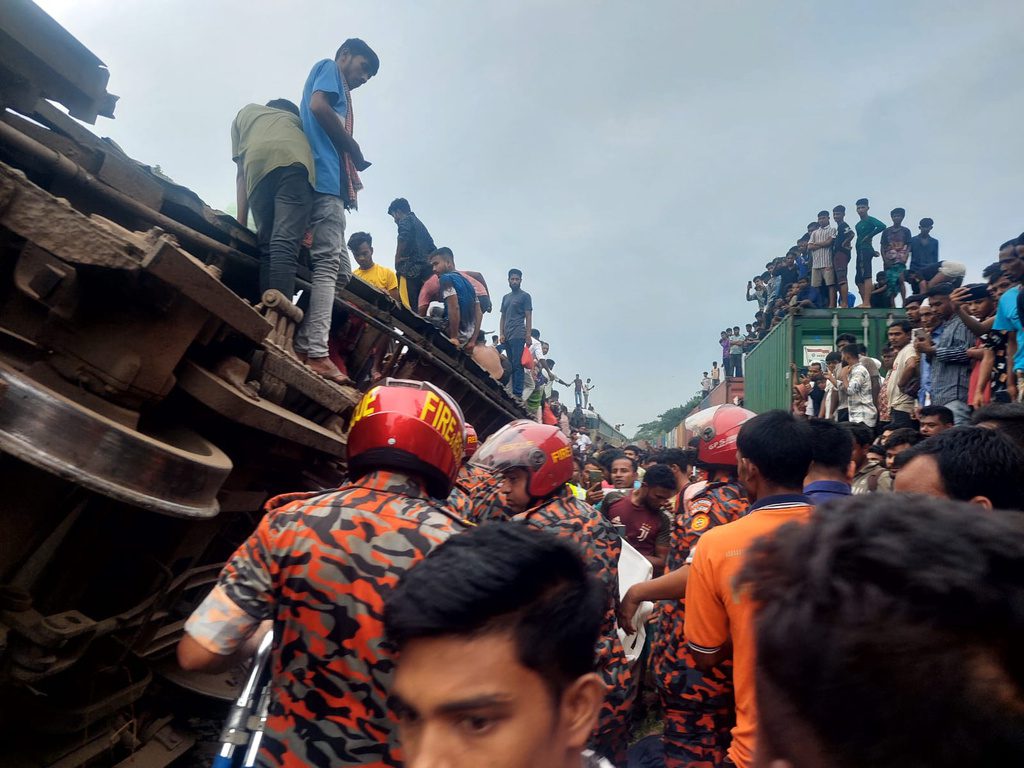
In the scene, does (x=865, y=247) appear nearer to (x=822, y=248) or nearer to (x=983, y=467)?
(x=822, y=248)

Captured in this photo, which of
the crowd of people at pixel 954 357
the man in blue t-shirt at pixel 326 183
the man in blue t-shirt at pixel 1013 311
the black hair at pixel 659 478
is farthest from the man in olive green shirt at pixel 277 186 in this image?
the man in blue t-shirt at pixel 1013 311

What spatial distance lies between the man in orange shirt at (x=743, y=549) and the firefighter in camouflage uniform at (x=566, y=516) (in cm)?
58

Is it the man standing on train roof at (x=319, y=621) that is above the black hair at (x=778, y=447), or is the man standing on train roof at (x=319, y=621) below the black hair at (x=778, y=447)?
below

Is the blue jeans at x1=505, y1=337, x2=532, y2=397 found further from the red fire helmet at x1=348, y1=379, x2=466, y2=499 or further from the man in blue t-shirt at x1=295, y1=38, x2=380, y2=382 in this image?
the red fire helmet at x1=348, y1=379, x2=466, y2=499

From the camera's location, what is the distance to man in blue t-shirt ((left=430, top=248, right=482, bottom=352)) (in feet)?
30.7

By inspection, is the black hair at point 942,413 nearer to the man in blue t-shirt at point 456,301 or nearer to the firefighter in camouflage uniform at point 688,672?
the firefighter in camouflage uniform at point 688,672

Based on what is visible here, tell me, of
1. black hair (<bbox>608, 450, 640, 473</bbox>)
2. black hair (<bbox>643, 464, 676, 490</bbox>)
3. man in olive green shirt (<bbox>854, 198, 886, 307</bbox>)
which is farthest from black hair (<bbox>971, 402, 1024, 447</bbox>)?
man in olive green shirt (<bbox>854, 198, 886, 307</bbox>)

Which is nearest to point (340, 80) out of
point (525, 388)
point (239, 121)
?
point (239, 121)

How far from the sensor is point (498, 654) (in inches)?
54.6

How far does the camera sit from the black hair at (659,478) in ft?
19.4

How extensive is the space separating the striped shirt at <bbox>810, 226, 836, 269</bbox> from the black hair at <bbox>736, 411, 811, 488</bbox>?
12835mm

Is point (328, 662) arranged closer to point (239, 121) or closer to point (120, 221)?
point (120, 221)

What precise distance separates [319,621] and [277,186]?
3.41 m

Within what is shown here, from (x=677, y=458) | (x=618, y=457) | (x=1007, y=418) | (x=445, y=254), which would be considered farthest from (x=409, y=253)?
(x=1007, y=418)
